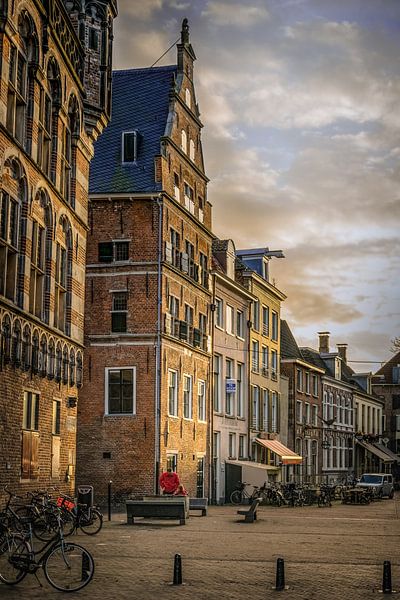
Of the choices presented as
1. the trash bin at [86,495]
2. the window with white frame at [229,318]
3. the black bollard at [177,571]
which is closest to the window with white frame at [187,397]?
the window with white frame at [229,318]

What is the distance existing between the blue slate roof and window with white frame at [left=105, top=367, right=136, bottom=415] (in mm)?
7284

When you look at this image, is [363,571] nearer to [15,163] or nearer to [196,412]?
[15,163]

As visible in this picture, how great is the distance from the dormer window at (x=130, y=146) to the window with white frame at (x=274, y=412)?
22.7m

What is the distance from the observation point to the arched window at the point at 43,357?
909 inches

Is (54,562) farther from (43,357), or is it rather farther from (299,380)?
(299,380)

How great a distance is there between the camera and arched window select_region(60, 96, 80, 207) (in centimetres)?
2595

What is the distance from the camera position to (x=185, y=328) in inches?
1571

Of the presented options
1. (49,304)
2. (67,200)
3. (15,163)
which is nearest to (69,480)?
(49,304)

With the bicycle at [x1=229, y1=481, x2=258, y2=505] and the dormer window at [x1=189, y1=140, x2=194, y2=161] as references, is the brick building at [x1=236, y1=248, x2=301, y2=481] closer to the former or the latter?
the bicycle at [x1=229, y1=481, x2=258, y2=505]

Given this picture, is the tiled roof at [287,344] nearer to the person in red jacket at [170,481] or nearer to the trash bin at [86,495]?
the person in red jacket at [170,481]

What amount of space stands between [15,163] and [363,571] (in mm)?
11676

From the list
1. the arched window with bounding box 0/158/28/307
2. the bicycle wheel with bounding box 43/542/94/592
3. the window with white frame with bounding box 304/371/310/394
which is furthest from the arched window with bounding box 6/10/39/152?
the window with white frame with bounding box 304/371/310/394

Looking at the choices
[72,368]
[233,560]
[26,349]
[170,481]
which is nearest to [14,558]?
[233,560]

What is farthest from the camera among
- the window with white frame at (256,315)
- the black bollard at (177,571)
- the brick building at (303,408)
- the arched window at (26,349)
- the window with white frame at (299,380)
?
the window with white frame at (299,380)
